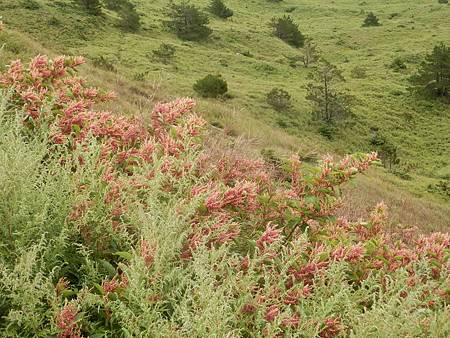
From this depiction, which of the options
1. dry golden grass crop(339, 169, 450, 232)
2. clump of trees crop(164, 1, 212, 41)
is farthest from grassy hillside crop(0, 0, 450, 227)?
clump of trees crop(164, 1, 212, 41)

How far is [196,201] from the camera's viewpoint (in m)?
2.30

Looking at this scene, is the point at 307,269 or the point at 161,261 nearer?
the point at 161,261

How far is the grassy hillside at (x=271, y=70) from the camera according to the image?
1477 centimetres

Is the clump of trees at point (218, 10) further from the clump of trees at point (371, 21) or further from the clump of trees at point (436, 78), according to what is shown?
the clump of trees at point (436, 78)

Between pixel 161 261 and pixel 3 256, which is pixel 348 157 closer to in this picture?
pixel 161 261

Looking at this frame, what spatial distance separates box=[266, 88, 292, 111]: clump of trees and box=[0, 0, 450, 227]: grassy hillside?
0.34 metres

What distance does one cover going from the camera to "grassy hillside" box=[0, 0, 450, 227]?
1477 cm

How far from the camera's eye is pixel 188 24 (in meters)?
32.8

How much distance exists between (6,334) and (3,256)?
415mm

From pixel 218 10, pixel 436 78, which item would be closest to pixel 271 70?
pixel 436 78

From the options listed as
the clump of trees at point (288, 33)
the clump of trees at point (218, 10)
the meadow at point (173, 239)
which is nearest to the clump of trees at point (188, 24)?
the clump of trees at point (218, 10)

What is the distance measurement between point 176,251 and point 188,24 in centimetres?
3223

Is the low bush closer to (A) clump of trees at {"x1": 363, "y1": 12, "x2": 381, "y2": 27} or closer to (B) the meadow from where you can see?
(B) the meadow

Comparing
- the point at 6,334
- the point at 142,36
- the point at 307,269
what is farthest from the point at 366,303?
the point at 142,36
